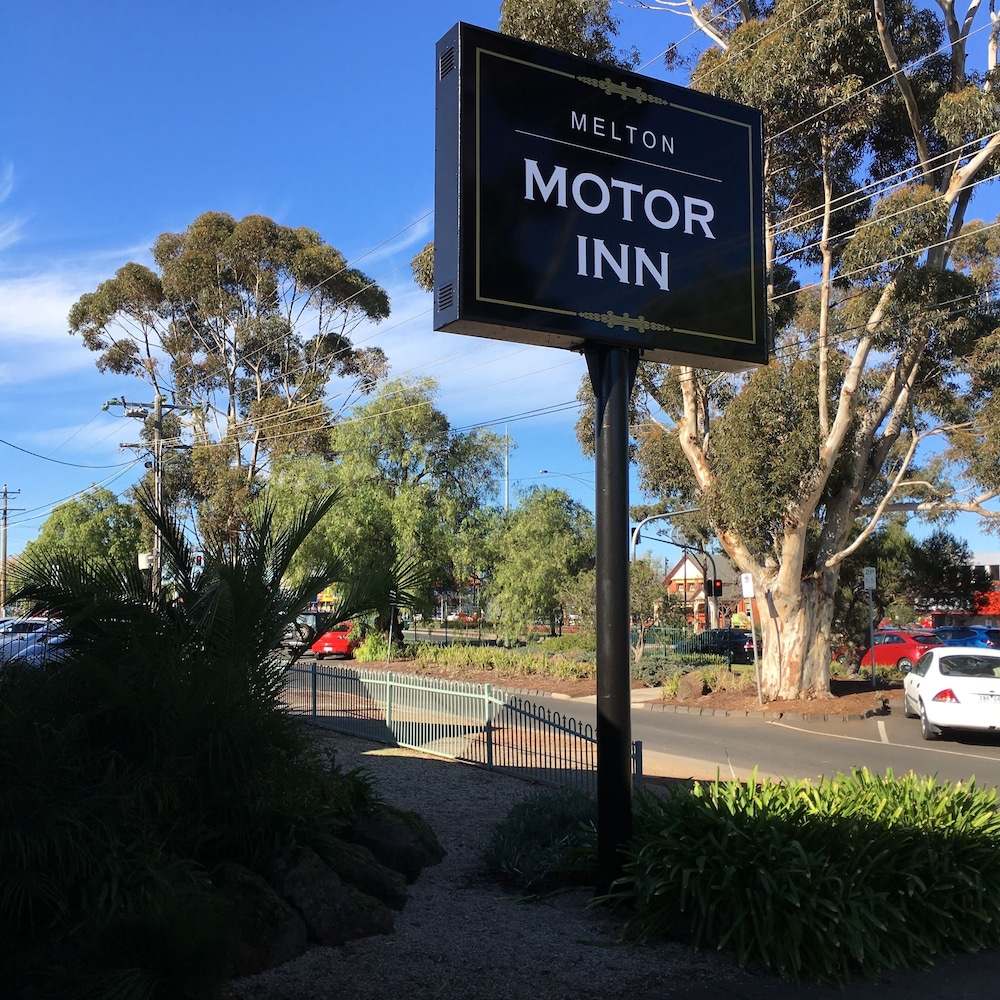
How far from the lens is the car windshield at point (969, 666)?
620 inches

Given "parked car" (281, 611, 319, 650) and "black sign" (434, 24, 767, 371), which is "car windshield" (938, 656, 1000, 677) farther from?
"parked car" (281, 611, 319, 650)

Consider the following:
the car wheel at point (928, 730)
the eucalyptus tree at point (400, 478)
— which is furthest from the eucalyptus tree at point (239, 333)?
the car wheel at point (928, 730)

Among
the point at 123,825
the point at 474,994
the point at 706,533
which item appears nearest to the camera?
the point at 474,994

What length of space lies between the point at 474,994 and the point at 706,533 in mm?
38434

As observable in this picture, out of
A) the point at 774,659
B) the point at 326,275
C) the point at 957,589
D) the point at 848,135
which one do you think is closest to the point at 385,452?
the point at 326,275

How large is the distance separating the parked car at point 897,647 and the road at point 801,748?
12.9 metres

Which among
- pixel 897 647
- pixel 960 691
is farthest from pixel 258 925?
pixel 897 647

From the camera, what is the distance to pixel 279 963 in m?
5.09

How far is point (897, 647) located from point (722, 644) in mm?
5868

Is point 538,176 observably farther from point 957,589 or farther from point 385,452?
point 957,589

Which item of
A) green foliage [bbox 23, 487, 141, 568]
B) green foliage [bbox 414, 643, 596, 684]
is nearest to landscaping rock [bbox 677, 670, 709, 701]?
green foliage [bbox 414, 643, 596, 684]

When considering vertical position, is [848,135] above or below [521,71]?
above

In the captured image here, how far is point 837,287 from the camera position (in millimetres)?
21391

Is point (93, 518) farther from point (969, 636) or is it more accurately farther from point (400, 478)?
point (969, 636)
